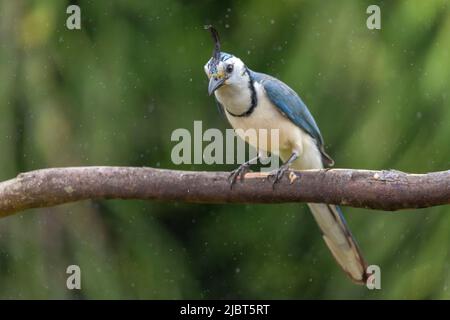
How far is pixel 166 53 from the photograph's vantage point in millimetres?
3385

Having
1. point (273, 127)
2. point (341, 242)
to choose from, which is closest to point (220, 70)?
point (273, 127)

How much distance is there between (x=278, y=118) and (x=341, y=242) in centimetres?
47

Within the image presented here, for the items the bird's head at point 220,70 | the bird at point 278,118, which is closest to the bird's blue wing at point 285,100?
the bird at point 278,118

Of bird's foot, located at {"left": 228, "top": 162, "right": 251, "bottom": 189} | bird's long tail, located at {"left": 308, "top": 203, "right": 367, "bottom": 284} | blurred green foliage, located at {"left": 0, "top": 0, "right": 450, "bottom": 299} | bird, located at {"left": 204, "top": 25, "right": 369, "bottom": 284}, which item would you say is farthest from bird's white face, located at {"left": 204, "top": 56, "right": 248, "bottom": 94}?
blurred green foliage, located at {"left": 0, "top": 0, "right": 450, "bottom": 299}

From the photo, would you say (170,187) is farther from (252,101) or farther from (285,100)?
(285,100)

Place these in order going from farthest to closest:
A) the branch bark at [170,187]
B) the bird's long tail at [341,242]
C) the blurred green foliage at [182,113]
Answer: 1. the blurred green foliage at [182,113]
2. the bird's long tail at [341,242]
3. the branch bark at [170,187]

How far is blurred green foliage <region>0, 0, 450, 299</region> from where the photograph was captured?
10.00ft

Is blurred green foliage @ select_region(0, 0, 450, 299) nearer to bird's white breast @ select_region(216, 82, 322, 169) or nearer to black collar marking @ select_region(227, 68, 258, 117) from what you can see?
bird's white breast @ select_region(216, 82, 322, 169)

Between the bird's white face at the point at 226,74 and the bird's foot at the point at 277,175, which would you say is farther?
the bird's white face at the point at 226,74

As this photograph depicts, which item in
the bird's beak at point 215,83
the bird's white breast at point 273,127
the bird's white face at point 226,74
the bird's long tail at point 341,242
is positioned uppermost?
the bird's white face at point 226,74

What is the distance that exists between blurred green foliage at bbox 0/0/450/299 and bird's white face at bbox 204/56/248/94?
0.67 m

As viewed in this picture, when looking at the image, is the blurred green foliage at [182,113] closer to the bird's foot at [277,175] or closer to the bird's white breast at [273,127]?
the bird's white breast at [273,127]

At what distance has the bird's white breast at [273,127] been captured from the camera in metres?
2.64

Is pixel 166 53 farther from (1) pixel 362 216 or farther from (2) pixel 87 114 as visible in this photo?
(1) pixel 362 216
